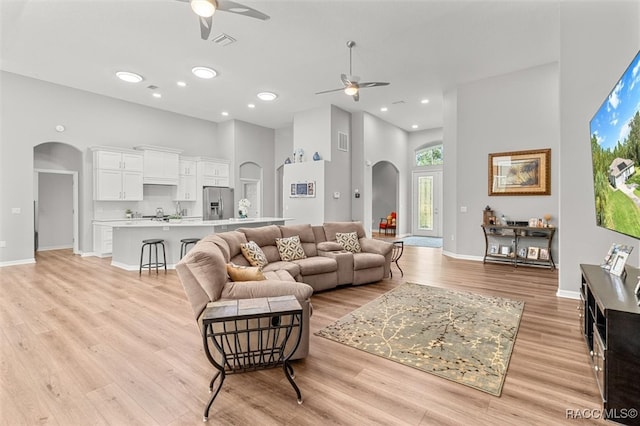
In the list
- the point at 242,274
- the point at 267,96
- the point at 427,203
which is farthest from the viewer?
the point at 427,203

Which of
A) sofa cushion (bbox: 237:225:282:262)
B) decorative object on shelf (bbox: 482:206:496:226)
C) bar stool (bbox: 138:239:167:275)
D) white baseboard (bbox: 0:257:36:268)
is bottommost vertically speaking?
white baseboard (bbox: 0:257:36:268)

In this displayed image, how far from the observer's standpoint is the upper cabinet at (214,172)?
352 inches

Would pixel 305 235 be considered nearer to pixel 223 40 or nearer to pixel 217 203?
pixel 223 40

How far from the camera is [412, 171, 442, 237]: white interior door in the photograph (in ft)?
35.1

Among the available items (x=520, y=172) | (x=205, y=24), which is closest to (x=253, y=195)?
(x=205, y=24)

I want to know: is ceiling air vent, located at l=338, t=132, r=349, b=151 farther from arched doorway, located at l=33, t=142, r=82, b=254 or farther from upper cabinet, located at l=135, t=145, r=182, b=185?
arched doorway, located at l=33, t=142, r=82, b=254

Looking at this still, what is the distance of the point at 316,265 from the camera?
420cm

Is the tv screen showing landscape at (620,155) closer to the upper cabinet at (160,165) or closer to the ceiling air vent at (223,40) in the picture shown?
the ceiling air vent at (223,40)

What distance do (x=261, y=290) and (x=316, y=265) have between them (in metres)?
1.74

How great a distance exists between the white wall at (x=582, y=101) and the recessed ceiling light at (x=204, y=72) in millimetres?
5567

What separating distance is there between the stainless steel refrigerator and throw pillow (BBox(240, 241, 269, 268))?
18.2 feet

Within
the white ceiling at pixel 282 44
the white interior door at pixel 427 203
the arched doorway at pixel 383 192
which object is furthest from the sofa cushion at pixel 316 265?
the arched doorway at pixel 383 192

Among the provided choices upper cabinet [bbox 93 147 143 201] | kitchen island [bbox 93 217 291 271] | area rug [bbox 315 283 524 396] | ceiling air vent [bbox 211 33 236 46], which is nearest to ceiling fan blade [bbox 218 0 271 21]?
ceiling air vent [bbox 211 33 236 46]

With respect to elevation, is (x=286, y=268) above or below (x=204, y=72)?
below
